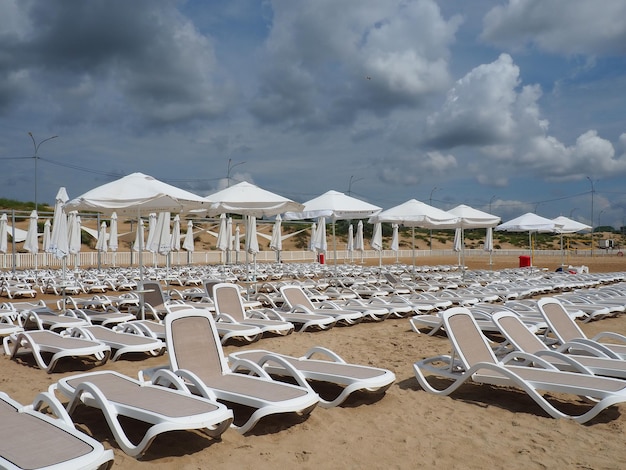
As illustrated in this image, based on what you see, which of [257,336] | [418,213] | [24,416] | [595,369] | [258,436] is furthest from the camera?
[418,213]

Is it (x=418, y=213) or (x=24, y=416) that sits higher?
(x=418, y=213)

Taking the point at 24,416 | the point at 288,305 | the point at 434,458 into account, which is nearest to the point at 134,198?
the point at 288,305

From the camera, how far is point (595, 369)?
15.4ft

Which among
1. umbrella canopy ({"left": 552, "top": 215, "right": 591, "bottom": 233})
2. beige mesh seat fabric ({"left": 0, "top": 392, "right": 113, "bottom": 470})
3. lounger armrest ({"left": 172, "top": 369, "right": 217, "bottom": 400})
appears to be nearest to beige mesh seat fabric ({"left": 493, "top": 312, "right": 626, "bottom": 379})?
lounger armrest ({"left": 172, "top": 369, "right": 217, "bottom": 400})

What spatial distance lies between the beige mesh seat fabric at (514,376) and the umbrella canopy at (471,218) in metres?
10.4

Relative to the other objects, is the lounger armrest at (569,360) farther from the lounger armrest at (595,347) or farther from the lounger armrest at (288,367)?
the lounger armrest at (288,367)

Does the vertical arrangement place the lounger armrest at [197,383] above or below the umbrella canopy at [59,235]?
below

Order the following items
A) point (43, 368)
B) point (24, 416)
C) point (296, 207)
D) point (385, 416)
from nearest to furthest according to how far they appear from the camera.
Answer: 1. point (24, 416)
2. point (385, 416)
3. point (43, 368)
4. point (296, 207)

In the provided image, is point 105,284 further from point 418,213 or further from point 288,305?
point 418,213

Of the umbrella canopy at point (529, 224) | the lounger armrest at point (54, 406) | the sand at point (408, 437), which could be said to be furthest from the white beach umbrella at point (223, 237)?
the lounger armrest at point (54, 406)

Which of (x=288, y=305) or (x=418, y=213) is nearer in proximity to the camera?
(x=288, y=305)

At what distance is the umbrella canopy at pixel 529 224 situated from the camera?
1975 centimetres

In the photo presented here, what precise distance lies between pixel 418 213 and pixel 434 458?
1085cm

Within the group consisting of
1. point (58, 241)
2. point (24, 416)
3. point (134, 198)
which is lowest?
point (24, 416)
